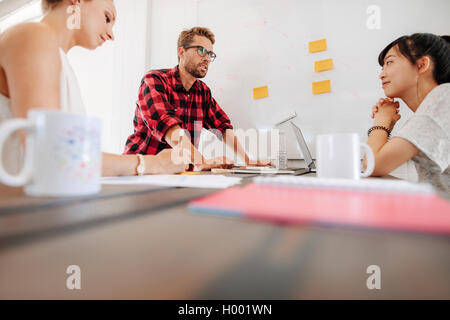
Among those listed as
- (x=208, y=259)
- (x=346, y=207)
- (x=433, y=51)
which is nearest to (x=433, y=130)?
(x=433, y=51)

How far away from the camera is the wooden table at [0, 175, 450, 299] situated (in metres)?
0.10

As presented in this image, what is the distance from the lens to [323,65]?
1414 mm

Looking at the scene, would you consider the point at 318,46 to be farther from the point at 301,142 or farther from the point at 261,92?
the point at 301,142

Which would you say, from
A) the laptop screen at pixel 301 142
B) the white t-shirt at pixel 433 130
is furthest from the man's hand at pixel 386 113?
the laptop screen at pixel 301 142

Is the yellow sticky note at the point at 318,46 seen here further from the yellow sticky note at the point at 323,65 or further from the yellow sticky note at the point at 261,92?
the yellow sticky note at the point at 261,92

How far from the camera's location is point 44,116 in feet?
0.91

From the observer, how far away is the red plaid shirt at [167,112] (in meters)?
1.18

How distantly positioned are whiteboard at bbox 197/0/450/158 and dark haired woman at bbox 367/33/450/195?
333mm

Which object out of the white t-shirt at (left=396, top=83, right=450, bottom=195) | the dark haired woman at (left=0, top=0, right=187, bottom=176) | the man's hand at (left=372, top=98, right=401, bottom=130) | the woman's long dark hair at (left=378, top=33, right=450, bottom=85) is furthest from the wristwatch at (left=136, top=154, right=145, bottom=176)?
the woman's long dark hair at (left=378, top=33, right=450, bottom=85)

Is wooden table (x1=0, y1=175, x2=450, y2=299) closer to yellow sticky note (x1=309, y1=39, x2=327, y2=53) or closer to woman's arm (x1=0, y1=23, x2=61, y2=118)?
woman's arm (x1=0, y1=23, x2=61, y2=118)

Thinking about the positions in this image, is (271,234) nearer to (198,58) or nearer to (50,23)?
(50,23)

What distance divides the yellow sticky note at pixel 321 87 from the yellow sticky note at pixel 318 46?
198 millimetres

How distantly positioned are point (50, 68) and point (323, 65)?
4.53 feet

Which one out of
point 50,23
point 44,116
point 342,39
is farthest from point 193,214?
point 342,39
